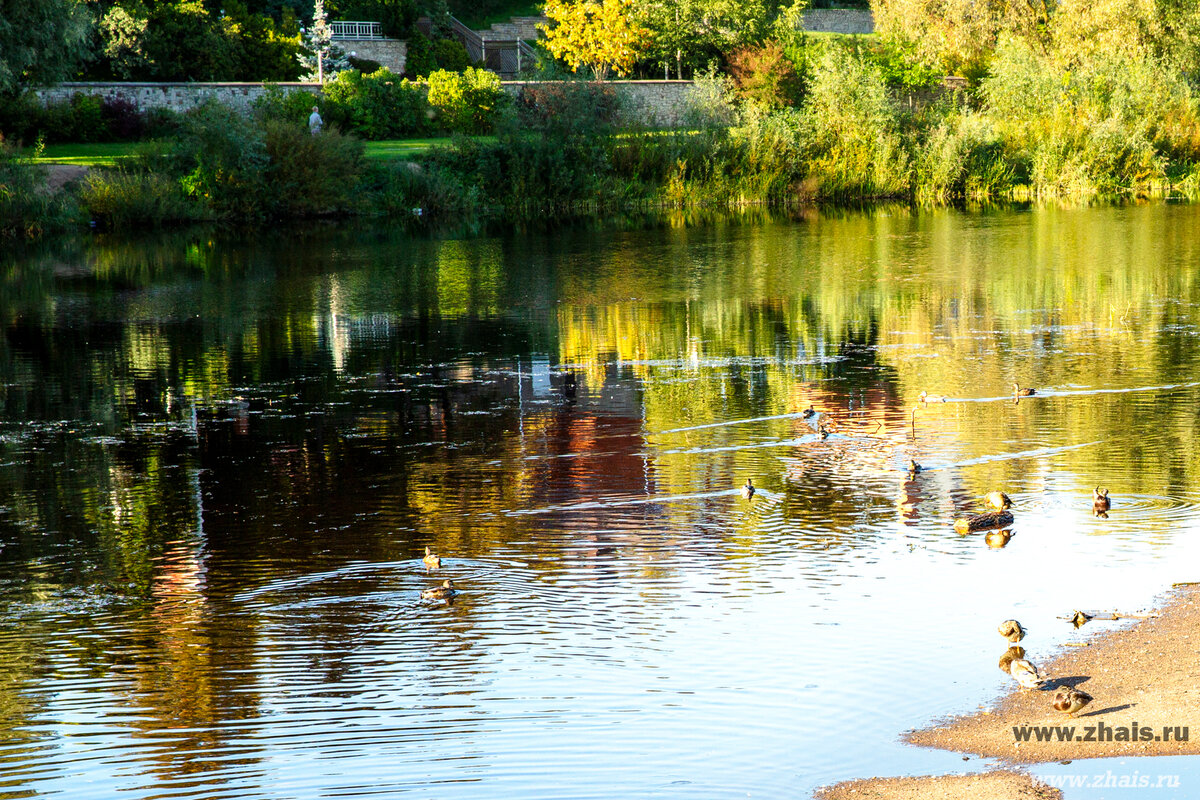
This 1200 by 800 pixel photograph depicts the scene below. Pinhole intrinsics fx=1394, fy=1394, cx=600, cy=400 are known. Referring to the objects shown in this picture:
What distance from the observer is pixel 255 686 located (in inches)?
368

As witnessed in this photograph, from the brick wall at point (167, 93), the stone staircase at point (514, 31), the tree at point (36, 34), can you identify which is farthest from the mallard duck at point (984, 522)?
the stone staircase at point (514, 31)

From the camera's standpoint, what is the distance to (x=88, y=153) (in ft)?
171

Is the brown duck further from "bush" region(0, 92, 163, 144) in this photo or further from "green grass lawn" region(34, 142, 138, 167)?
"bush" region(0, 92, 163, 144)

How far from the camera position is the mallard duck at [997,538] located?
11.8 m

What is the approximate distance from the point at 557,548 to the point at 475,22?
A: 7220 cm

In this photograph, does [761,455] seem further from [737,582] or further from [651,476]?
[737,582]

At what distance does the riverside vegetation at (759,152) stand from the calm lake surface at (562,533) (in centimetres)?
2370

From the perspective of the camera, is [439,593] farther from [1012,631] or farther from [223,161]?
[223,161]

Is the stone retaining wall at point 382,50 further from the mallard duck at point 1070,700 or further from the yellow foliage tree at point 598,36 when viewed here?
the mallard duck at point 1070,700

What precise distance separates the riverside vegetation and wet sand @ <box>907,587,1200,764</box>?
138 ft

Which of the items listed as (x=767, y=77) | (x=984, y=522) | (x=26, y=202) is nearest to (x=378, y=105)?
(x=26, y=202)

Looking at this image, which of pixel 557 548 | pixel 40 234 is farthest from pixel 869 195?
pixel 557 548

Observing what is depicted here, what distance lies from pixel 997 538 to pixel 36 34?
39.0 metres

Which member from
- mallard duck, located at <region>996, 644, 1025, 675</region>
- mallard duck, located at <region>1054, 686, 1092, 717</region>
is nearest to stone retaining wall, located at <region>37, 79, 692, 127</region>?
mallard duck, located at <region>996, 644, 1025, 675</region>
